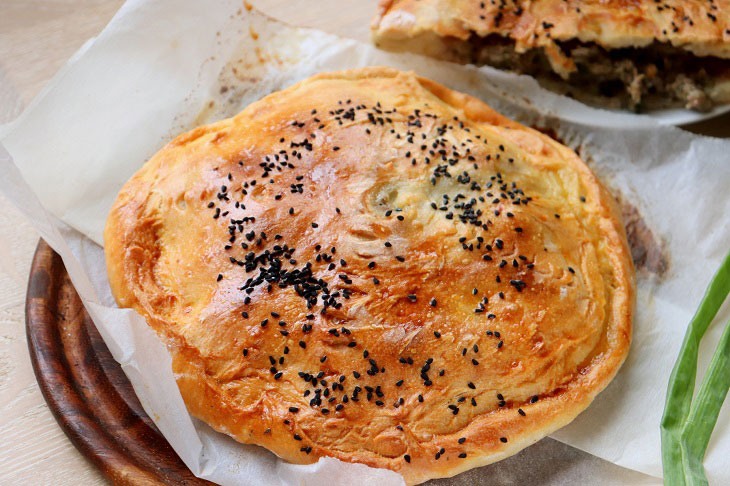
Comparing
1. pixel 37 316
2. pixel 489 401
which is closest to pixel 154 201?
pixel 37 316

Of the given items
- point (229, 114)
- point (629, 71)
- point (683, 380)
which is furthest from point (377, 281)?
point (629, 71)

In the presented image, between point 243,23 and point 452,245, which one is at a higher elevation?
point 243,23

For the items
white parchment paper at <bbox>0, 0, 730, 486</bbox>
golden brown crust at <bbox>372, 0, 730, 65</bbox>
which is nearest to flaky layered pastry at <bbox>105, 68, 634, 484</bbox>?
white parchment paper at <bbox>0, 0, 730, 486</bbox>

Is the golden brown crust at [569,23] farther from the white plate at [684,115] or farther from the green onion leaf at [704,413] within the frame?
the green onion leaf at [704,413]

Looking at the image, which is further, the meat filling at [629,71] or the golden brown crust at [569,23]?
the meat filling at [629,71]

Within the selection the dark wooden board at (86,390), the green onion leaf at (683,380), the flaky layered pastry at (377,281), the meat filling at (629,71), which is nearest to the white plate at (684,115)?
the meat filling at (629,71)

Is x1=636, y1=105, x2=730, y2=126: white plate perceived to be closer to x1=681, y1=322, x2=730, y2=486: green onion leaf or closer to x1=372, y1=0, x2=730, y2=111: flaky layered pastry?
x1=372, y1=0, x2=730, y2=111: flaky layered pastry

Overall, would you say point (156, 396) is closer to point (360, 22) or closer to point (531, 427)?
point (531, 427)
